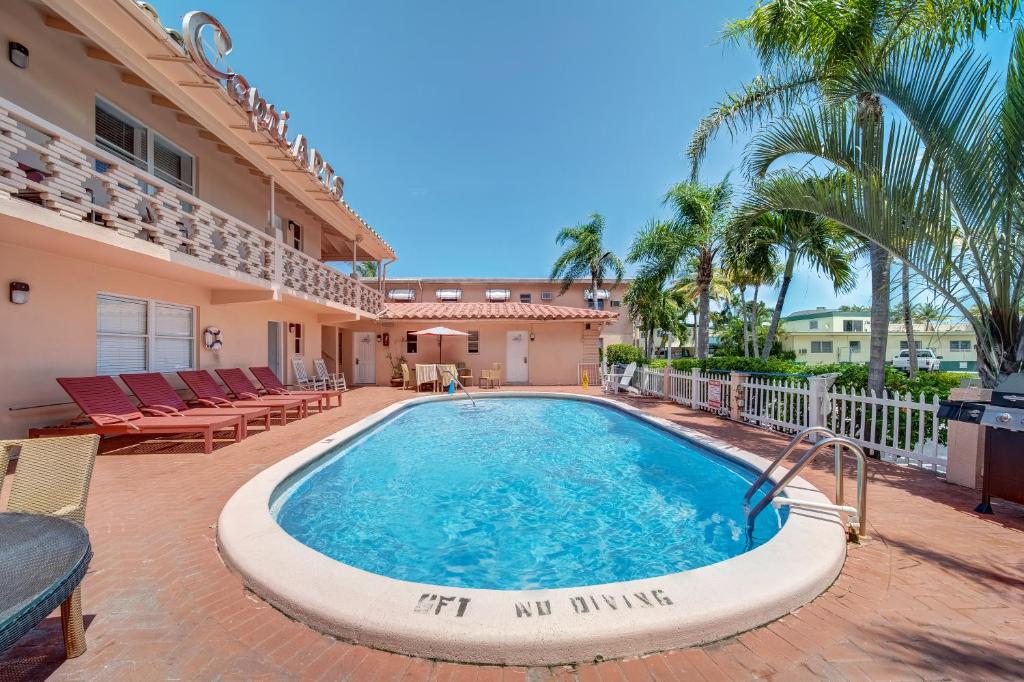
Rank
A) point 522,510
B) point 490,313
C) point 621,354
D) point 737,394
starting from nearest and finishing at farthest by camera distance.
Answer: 1. point 522,510
2. point 737,394
3. point 490,313
4. point 621,354

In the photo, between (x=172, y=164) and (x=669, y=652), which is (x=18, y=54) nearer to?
(x=172, y=164)

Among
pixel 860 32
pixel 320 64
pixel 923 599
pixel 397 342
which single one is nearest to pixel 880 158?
pixel 860 32

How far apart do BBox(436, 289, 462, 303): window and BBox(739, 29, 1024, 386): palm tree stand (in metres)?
25.5

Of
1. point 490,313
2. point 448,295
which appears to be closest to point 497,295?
point 448,295

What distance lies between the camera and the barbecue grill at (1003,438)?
13.1 feet

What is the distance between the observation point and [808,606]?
2.78 metres

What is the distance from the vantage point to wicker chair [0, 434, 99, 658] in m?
2.35

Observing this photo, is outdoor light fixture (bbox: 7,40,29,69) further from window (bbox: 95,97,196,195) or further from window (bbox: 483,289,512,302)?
window (bbox: 483,289,512,302)

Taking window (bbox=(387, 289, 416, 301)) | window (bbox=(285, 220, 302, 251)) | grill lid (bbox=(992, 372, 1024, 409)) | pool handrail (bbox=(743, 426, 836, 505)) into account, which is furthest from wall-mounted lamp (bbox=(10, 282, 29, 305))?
window (bbox=(387, 289, 416, 301))

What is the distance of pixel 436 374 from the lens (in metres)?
17.0

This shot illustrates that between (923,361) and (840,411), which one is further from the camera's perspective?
(923,361)

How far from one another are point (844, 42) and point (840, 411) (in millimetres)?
6418

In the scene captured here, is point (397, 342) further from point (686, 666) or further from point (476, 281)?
point (686, 666)

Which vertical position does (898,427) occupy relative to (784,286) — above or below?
below
